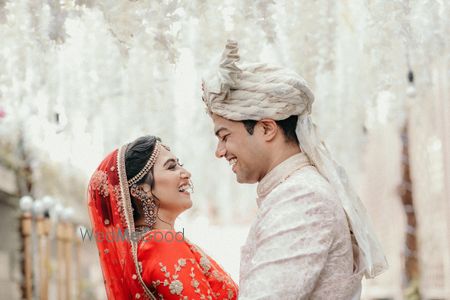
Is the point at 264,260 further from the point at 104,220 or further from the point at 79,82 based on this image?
the point at 79,82

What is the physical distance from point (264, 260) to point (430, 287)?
15.0 m

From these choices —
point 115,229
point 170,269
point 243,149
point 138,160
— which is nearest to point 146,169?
point 138,160

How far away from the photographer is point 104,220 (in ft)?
9.91

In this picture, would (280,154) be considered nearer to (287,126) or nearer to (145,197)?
(287,126)

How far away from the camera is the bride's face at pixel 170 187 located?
3.09 metres

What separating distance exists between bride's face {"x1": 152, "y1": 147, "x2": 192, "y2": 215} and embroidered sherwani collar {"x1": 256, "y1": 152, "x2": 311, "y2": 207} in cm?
65

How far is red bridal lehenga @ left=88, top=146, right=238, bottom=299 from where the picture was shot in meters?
2.84

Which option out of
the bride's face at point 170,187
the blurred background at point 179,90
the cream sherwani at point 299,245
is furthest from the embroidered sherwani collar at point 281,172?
the blurred background at point 179,90

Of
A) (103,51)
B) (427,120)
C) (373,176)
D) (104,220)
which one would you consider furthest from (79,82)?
(373,176)

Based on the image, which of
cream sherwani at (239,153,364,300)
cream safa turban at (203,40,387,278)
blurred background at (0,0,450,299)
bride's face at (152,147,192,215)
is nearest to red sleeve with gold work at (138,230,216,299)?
bride's face at (152,147,192,215)

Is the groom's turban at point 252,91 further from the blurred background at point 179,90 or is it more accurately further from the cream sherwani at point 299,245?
the blurred background at point 179,90

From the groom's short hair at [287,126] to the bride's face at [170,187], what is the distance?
68 cm

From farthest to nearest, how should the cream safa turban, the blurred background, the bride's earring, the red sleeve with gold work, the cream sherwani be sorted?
the blurred background, the bride's earring, the red sleeve with gold work, the cream safa turban, the cream sherwani

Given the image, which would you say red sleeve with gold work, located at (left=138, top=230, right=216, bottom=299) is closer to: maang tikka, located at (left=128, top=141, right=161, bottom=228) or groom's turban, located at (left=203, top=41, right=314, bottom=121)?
maang tikka, located at (left=128, top=141, right=161, bottom=228)
